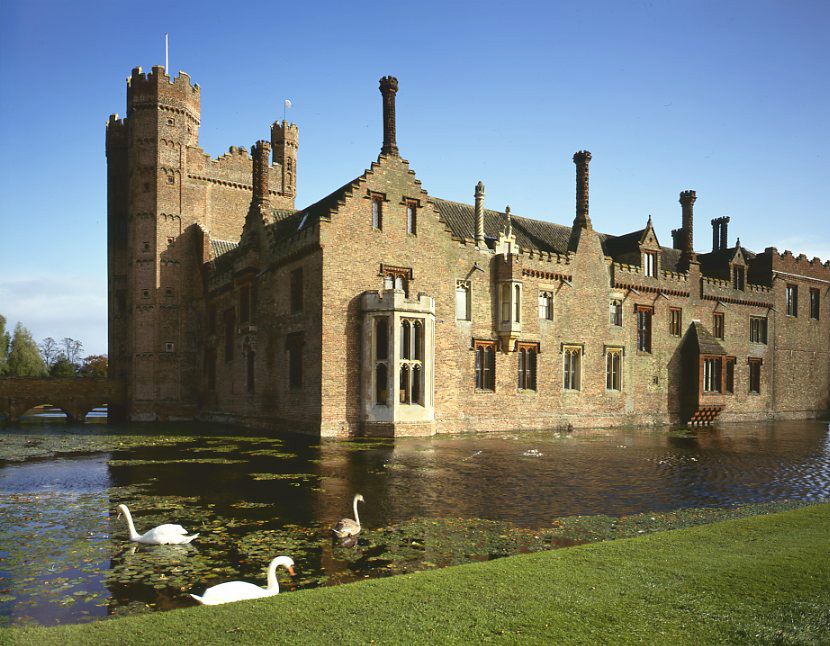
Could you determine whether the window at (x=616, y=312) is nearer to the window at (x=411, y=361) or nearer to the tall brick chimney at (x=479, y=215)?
the tall brick chimney at (x=479, y=215)

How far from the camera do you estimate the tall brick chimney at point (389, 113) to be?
92.4 ft

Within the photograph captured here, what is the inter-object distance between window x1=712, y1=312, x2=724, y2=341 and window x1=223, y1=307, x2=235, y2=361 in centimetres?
3129

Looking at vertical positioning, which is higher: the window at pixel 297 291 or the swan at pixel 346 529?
the window at pixel 297 291

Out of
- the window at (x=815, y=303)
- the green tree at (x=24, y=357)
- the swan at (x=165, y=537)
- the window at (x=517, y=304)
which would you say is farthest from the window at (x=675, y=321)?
the green tree at (x=24, y=357)

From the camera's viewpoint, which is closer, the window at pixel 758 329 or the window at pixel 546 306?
the window at pixel 546 306

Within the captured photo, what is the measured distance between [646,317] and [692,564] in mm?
32000

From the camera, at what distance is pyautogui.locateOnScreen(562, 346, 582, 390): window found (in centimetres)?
3375

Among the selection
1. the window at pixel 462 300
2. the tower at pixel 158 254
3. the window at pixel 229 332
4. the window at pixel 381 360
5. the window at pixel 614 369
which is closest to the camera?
the window at pixel 381 360

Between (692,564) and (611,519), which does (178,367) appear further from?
(692,564)

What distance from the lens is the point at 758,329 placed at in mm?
44125

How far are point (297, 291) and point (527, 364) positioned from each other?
1245 cm

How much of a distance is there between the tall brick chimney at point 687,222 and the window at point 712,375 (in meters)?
6.65

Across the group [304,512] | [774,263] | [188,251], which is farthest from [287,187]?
[304,512]

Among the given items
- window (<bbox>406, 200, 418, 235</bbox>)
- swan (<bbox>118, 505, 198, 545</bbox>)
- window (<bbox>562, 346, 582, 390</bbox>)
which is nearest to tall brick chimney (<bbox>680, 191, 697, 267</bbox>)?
window (<bbox>562, 346, 582, 390</bbox>)
